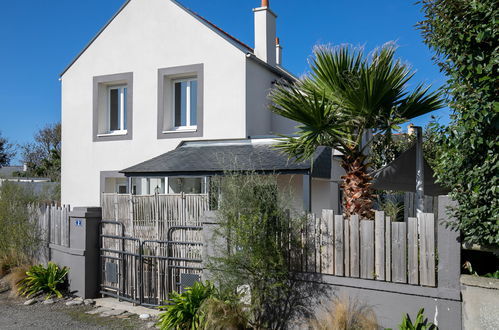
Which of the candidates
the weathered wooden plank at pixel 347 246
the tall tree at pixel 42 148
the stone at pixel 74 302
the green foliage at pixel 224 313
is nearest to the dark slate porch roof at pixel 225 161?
the stone at pixel 74 302

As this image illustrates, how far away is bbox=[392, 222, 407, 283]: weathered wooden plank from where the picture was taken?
5.76 m

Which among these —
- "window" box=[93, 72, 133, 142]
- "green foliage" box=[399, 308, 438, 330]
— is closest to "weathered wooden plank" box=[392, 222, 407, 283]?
"green foliage" box=[399, 308, 438, 330]

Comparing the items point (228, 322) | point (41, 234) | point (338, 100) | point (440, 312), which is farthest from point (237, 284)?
point (41, 234)

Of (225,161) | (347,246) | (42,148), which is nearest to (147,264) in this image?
(225,161)

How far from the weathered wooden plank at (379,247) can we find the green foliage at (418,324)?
597mm

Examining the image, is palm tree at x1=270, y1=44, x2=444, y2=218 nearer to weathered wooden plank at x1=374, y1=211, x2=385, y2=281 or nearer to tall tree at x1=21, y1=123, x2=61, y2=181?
weathered wooden plank at x1=374, y1=211, x2=385, y2=281

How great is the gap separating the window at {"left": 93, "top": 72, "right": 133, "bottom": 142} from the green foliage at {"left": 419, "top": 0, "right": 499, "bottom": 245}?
11.8 m

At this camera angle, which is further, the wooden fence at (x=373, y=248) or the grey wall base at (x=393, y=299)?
the wooden fence at (x=373, y=248)

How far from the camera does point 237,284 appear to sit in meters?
6.49

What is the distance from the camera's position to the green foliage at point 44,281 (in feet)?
31.5

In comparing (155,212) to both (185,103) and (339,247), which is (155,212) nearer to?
(339,247)

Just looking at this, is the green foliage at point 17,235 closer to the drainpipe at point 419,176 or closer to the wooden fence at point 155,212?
the wooden fence at point 155,212

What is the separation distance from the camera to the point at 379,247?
5.98 m

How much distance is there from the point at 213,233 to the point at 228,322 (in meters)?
1.34
